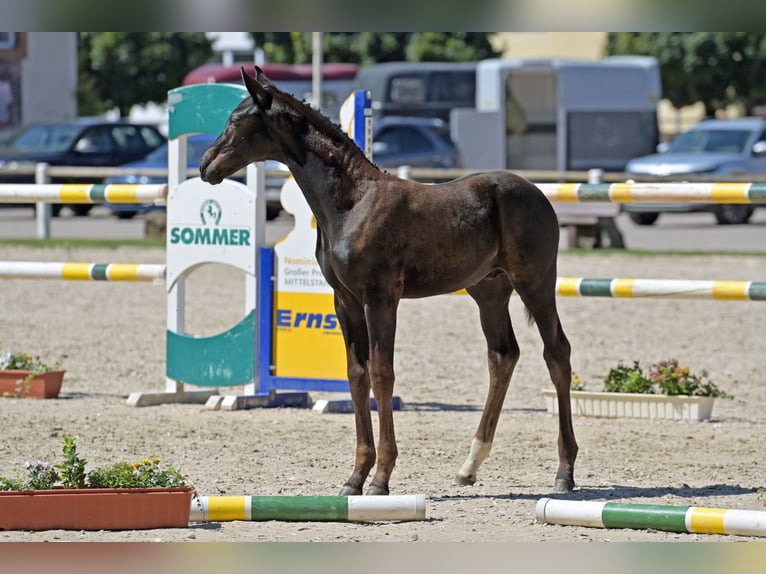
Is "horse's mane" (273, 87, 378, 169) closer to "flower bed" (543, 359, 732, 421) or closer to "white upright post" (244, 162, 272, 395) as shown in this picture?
"white upright post" (244, 162, 272, 395)

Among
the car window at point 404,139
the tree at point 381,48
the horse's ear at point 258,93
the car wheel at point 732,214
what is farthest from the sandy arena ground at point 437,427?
the tree at point 381,48

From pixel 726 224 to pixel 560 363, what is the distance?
1760 cm

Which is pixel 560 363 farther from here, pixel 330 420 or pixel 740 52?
pixel 740 52

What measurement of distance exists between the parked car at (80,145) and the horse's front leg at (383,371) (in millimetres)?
20148

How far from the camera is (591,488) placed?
6.07 metres

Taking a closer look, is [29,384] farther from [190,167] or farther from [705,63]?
[705,63]

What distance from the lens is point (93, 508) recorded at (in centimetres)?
496

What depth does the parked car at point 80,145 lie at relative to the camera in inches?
996

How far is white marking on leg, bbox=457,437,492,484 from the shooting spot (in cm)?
607

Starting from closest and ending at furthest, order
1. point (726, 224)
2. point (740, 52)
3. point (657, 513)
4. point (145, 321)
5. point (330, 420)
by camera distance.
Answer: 1. point (657, 513)
2. point (330, 420)
3. point (145, 321)
4. point (726, 224)
5. point (740, 52)

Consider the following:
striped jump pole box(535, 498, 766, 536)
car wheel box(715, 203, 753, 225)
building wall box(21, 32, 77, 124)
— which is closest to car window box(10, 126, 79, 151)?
building wall box(21, 32, 77, 124)

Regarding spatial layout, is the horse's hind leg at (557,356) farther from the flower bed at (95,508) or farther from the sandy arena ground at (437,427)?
the flower bed at (95,508)

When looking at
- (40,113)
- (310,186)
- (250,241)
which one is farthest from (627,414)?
(40,113)

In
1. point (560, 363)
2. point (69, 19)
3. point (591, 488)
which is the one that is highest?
point (69, 19)
